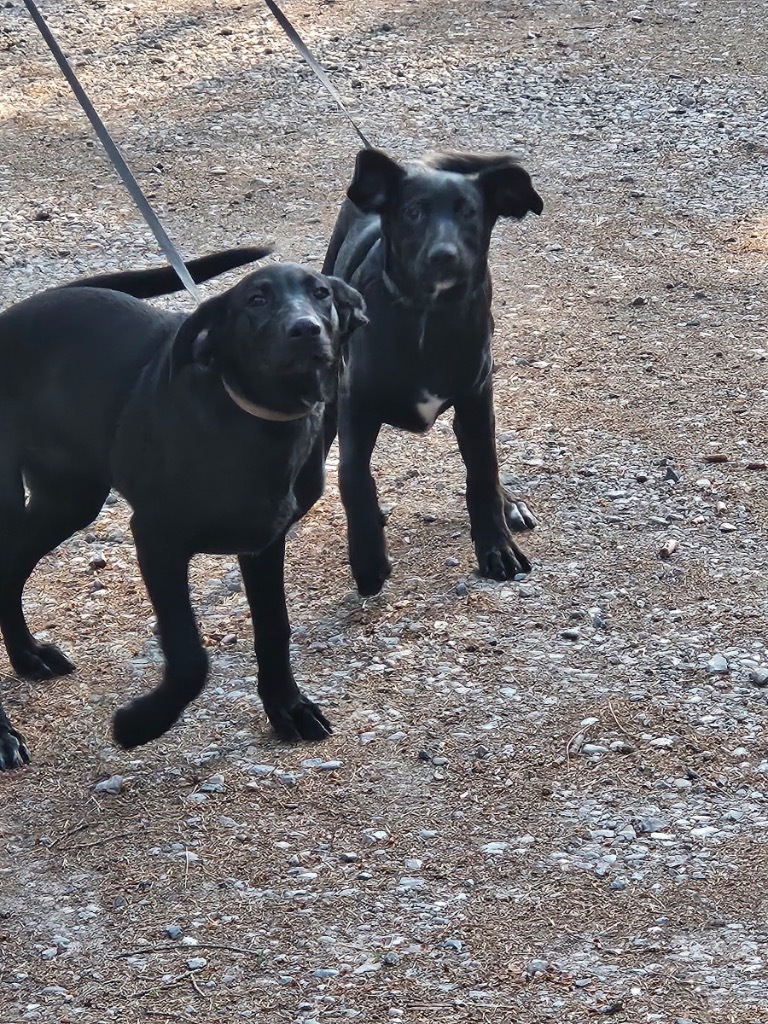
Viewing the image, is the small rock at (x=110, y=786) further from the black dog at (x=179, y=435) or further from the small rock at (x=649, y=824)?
the small rock at (x=649, y=824)

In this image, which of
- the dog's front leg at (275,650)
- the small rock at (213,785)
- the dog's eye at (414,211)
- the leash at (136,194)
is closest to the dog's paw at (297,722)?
the dog's front leg at (275,650)

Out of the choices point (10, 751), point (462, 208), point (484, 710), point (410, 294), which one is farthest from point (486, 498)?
point (10, 751)

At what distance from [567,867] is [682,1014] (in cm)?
56

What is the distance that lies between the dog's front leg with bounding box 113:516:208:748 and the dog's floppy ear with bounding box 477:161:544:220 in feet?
4.83

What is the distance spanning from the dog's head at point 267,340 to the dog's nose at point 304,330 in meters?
0.02

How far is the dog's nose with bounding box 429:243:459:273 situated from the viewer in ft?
14.0

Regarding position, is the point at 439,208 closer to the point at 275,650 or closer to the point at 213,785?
the point at 275,650

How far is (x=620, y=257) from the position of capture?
7.37 meters

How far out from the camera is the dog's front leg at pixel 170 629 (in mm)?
3793

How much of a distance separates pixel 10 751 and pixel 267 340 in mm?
1390

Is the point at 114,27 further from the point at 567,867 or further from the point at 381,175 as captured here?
the point at 567,867

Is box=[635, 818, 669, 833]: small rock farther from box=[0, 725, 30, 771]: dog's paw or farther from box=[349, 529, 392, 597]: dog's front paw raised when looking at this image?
box=[0, 725, 30, 771]: dog's paw

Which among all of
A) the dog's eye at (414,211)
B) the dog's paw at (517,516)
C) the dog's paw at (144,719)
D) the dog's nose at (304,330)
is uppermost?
the dog's nose at (304,330)

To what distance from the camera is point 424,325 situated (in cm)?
453
